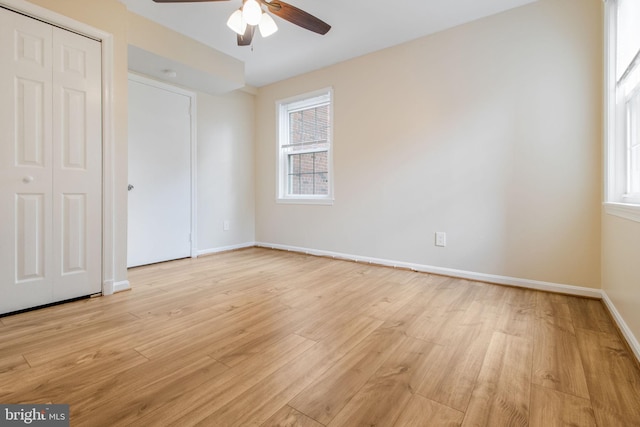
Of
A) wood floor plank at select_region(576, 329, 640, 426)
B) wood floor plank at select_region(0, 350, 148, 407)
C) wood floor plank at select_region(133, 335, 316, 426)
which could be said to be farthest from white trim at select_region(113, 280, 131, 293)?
wood floor plank at select_region(576, 329, 640, 426)

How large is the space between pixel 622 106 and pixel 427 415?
232cm

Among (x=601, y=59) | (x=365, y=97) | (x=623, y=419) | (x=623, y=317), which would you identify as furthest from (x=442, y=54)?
(x=623, y=419)

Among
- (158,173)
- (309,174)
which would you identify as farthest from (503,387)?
(158,173)

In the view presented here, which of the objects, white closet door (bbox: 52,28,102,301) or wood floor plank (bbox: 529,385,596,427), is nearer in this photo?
wood floor plank (bbox: 529,385,596,427)

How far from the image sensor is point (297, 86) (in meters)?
3.86

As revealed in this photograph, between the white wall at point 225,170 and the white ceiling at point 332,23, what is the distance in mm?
875

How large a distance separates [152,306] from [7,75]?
177 cm

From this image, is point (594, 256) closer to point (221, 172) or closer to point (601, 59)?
point (601, 59)

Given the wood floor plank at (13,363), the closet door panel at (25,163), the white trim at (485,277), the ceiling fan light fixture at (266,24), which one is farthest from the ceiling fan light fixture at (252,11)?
the white trim at (485,277)

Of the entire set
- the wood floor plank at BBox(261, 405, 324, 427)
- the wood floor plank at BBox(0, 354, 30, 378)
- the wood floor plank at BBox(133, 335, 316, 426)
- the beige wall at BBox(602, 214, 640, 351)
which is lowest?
the wood floor plank at BBox(261, 405, 324, 427)

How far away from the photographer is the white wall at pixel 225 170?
3.75 metres

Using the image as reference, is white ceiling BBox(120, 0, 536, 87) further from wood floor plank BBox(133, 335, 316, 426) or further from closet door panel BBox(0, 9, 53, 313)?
wood floor plank BBox(133, 335, 316, 426)

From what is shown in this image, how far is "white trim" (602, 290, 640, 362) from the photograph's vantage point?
136 cm

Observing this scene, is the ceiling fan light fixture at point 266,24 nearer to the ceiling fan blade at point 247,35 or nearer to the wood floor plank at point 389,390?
the ceiling fan blade at point 247,35
